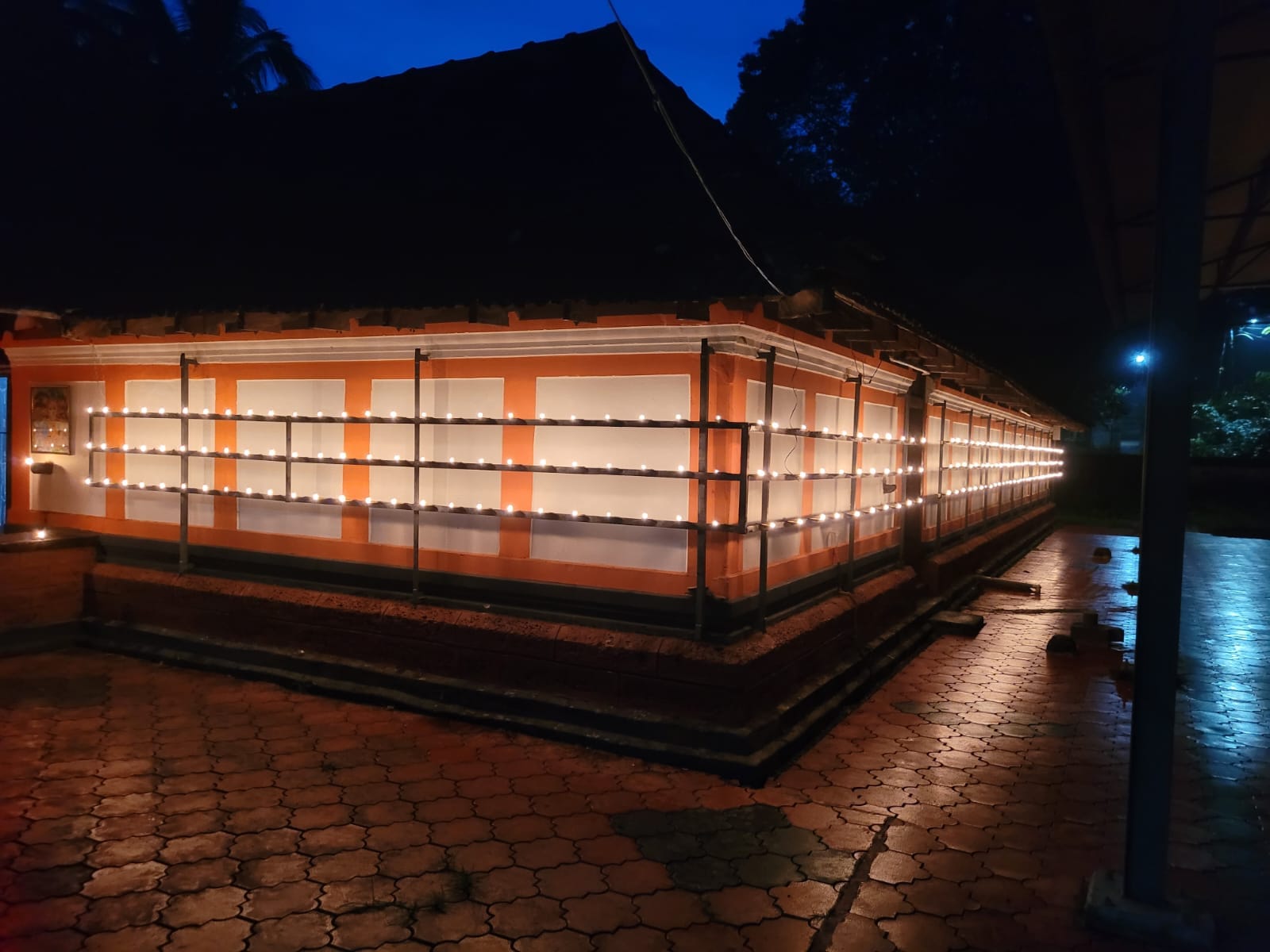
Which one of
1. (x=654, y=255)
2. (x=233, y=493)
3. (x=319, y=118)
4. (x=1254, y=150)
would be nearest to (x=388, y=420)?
(x=233, y=493)

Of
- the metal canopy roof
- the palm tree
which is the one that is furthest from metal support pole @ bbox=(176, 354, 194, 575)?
the palm tree

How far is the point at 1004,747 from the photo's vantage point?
21.3ft

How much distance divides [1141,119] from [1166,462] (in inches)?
96.7

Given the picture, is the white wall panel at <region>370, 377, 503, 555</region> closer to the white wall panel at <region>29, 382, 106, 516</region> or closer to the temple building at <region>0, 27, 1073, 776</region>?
the temple building at <region>0, 27, 1073, 776</region>

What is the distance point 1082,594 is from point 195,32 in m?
25.2

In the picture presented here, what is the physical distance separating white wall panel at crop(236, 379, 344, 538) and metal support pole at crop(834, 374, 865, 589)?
4.72 metres

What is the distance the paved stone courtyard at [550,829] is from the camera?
395 cm

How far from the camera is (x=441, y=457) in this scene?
738 centimetres

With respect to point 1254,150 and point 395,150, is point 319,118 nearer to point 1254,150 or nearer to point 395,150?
point 395,150

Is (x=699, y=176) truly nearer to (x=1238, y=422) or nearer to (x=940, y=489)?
(x=940, y=489)

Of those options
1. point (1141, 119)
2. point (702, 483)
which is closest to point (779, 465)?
point (702, 483)

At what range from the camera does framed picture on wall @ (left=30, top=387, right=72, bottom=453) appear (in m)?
9.37

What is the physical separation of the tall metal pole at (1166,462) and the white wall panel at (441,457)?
4.65 m

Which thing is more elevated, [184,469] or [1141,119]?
[1141,119]
